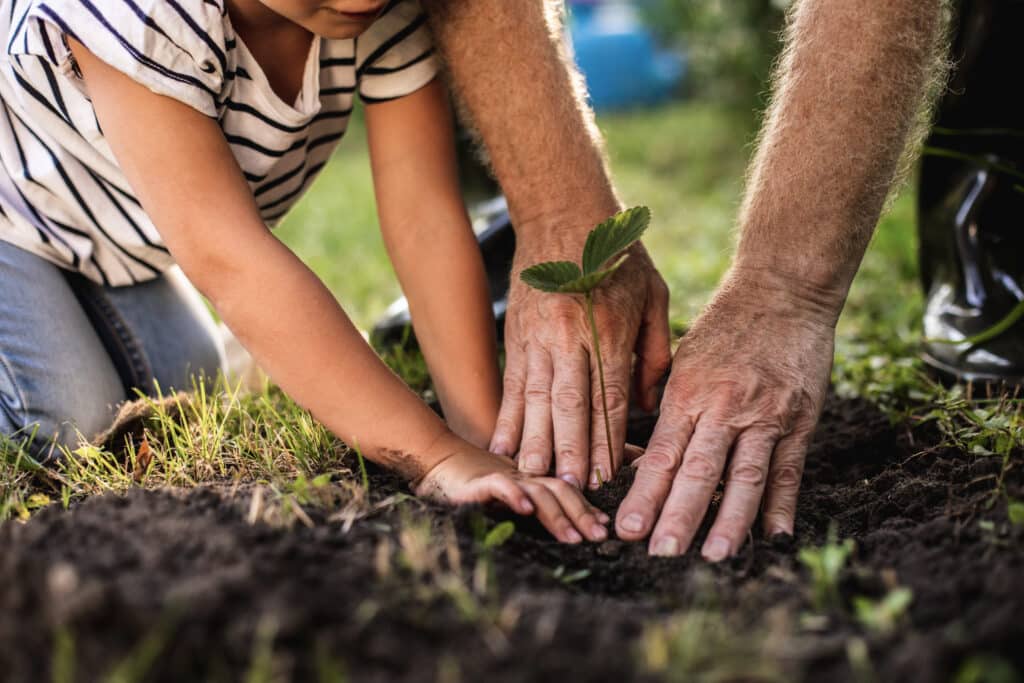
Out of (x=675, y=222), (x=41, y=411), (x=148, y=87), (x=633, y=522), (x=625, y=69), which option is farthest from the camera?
(x=625, y=69)

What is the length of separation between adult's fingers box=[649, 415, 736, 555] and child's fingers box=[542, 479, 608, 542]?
8cm

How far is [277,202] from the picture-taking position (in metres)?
2.03

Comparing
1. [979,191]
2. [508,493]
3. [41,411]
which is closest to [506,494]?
[508,493]

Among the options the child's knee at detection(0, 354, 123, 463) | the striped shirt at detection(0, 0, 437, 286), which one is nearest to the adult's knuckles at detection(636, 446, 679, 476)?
the striped shirt at detection(0, 0, 437, 286)

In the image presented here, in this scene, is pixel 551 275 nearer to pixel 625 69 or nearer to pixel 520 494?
pixel 520 494

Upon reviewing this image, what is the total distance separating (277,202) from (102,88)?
629 mm

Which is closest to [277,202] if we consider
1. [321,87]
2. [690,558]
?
[321,87]

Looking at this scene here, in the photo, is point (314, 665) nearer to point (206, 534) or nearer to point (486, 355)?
point (206, 534)

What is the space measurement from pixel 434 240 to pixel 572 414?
526 mm

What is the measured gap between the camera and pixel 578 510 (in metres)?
1.31

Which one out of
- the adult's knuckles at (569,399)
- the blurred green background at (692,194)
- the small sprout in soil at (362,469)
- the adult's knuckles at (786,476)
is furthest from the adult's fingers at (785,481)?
the blurred green background at (692,194)

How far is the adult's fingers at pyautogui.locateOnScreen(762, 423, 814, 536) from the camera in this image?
51.2 inches

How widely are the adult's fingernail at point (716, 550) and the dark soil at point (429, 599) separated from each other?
0.07 ft

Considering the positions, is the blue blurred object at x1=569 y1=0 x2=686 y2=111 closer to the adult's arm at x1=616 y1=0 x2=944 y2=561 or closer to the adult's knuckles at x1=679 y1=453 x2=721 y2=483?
the adult's arm at x1=616 y1=0 x2=944 y2=561
